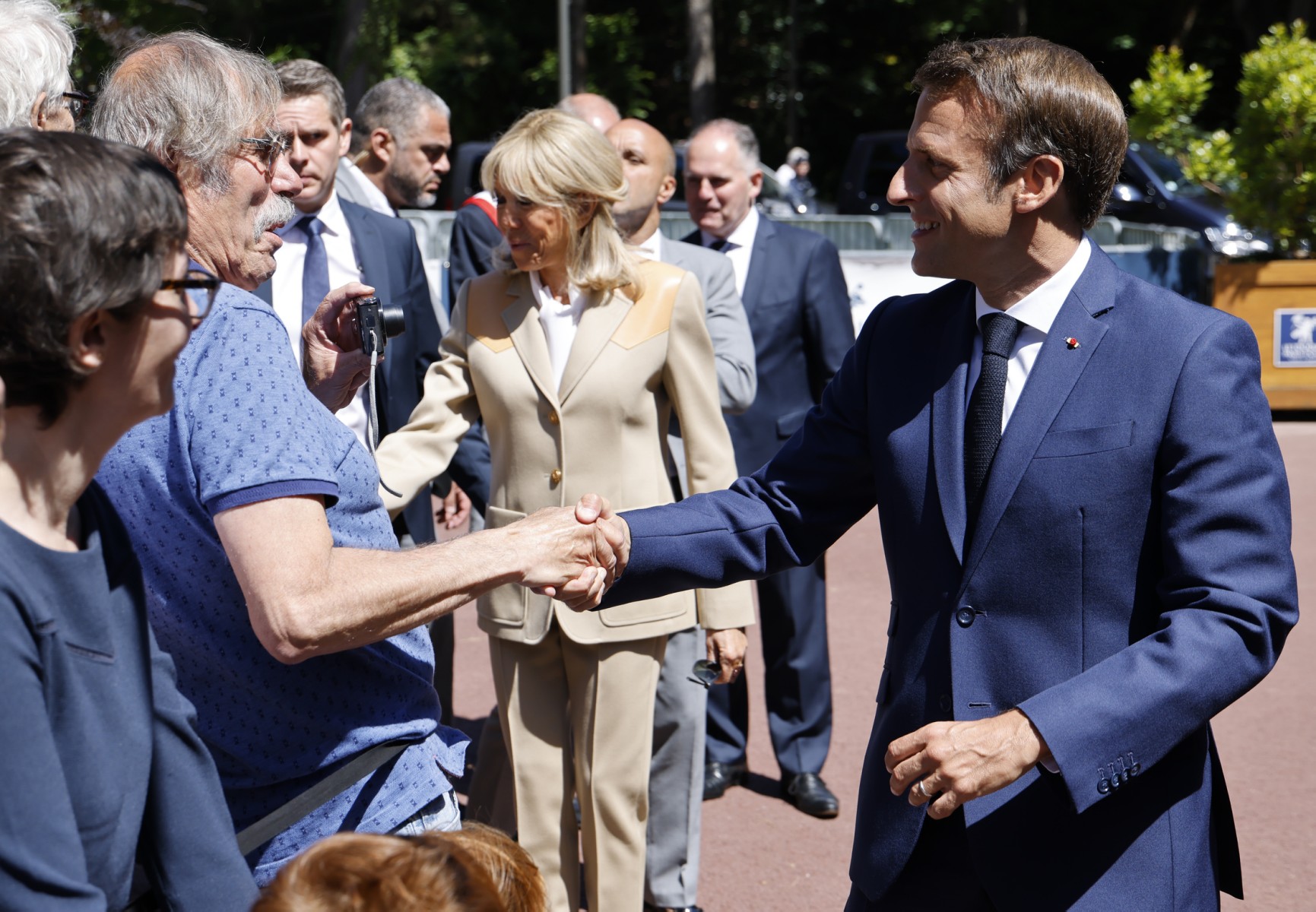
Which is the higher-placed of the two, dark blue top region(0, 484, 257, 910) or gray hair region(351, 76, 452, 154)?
gray hair region(351, 76, 452, 154)

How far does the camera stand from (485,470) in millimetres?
4738

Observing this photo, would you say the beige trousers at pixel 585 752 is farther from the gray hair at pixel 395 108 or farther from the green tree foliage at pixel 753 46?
the green tree foliage at pixel 753 46

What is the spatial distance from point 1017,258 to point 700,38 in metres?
26.4

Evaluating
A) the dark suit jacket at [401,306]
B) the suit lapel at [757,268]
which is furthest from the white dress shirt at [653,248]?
the dark suit jacket at [401,306]

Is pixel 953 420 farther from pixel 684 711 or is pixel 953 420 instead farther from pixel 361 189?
pixel 361 189

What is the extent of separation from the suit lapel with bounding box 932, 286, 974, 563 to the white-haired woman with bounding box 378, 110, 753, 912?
1321 mm

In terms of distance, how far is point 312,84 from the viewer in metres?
5.04

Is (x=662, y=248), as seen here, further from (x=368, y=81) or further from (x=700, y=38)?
(x=700, y=38)

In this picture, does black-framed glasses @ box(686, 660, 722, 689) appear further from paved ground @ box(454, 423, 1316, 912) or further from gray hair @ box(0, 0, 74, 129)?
gray hair @ box(0, 0, 74, 129)

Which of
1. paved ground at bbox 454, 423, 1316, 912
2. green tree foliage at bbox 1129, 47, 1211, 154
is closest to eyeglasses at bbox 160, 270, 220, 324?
paved ground at bbox 454, 423, 1316, 912

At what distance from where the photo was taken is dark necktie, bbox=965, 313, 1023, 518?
2334mm

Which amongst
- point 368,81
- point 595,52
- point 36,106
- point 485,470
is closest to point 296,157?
point 485,470

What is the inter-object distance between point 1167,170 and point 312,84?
14673mm

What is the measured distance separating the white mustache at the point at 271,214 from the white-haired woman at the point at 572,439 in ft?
3.86
